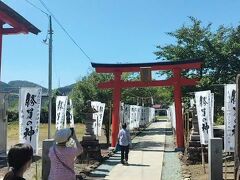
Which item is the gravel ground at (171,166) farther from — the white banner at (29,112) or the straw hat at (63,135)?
the straw hat at (63,135)

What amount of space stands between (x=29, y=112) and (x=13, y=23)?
3.39 metres

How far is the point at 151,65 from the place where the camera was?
2152cm

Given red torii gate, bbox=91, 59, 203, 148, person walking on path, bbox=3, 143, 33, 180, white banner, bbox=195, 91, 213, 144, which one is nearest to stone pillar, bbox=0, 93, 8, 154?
red torii gate, bbox=91, 59, 203, 148

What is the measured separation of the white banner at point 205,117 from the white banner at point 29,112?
14.6 feet

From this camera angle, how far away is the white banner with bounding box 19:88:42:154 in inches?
448

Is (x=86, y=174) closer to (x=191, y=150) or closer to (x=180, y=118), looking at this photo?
(x=191, y=150)

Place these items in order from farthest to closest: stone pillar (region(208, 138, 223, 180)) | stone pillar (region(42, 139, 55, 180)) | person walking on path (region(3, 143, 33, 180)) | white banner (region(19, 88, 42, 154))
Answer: white banner (region(19, 88, 42, 154))
stone pillar (region(42, 139, 55, 180))
stone pillar (region(208, 138, 223, 180))
person walking on path (region(3, 143, 33, 180))

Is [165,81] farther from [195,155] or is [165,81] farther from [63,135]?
[63,135]

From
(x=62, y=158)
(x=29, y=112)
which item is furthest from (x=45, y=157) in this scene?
(x=62, y=158)

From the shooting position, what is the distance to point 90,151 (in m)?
16.9

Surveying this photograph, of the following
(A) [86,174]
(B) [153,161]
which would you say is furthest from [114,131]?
(A) [86,174]

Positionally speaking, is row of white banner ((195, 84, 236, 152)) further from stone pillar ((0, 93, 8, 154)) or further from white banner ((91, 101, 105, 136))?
stone pillar ((0, 93, 8, 154))

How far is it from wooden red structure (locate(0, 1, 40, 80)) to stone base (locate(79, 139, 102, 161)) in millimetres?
4735

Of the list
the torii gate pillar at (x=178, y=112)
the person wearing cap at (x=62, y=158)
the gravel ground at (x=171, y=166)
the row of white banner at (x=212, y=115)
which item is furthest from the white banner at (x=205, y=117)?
the torii gate pillar at (x=178, y=112)
